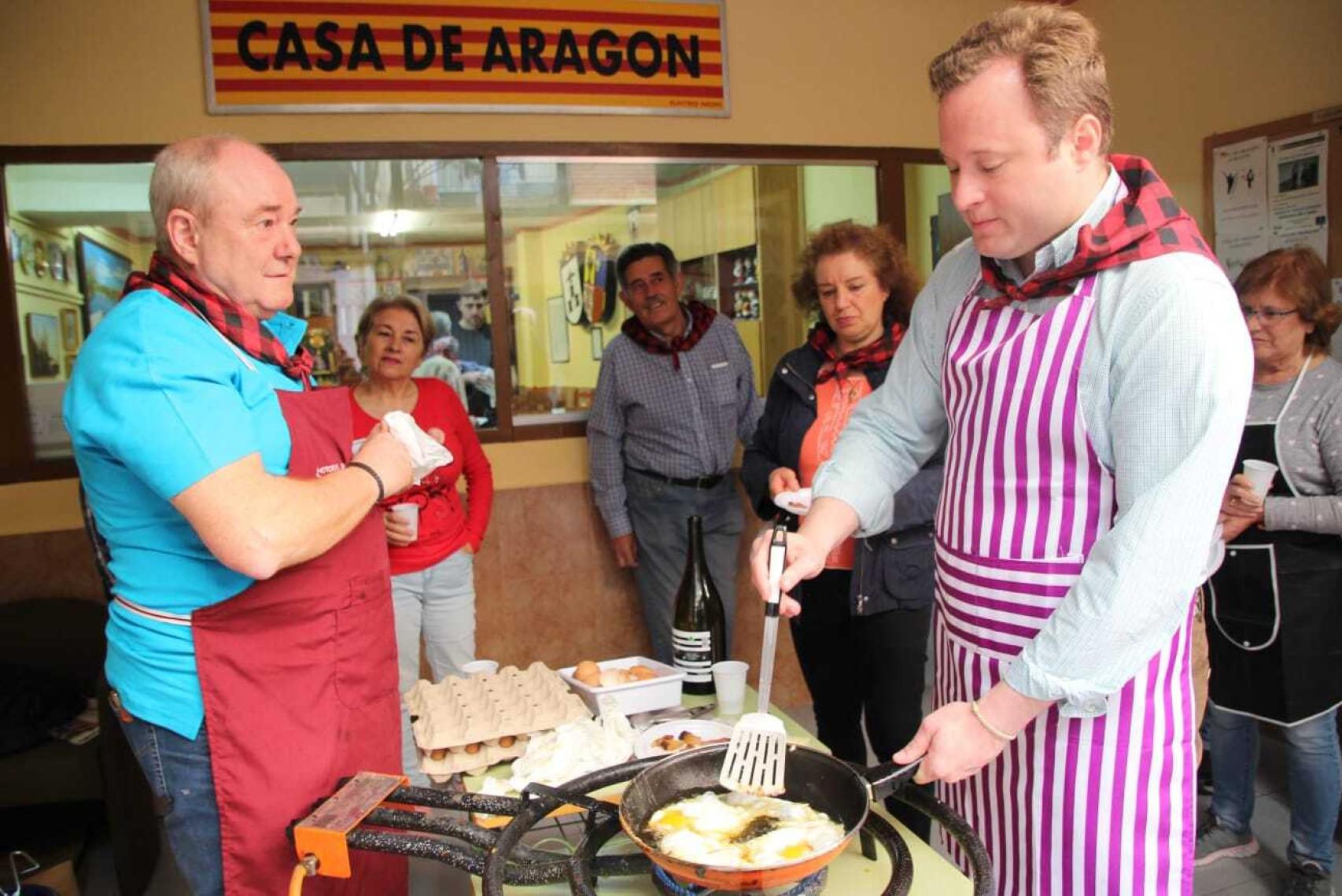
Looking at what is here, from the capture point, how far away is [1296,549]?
2.71m

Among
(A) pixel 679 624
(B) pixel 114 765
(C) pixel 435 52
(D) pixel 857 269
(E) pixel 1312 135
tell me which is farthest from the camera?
(C) pixel 435 52

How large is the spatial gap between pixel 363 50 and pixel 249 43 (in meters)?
0.39

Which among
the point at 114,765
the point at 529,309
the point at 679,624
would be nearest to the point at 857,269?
the point at 679,624

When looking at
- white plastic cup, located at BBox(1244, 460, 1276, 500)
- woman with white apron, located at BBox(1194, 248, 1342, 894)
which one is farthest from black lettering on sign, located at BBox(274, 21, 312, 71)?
white plastic cup, located at BBox(1244, 460, 1276, 500)

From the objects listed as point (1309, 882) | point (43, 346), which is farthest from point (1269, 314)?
point (43, 346)

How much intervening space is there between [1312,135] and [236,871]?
388 centimetres

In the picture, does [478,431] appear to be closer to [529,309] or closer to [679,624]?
[529,309]

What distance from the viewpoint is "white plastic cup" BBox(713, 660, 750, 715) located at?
1970mm

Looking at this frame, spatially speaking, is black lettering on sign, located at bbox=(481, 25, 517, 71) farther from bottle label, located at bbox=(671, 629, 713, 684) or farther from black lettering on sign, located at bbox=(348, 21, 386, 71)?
bottle label, located at bbox=(671, 629, 713, 684)

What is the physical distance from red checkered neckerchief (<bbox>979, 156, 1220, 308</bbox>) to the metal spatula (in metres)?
0.53

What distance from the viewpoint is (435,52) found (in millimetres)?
3758

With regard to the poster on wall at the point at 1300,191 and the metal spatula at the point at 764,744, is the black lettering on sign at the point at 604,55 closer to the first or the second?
the poster on wall at the point at 1300,191

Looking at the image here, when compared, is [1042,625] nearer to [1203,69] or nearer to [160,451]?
[160,451]

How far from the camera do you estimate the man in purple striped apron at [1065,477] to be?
1.18 metres
